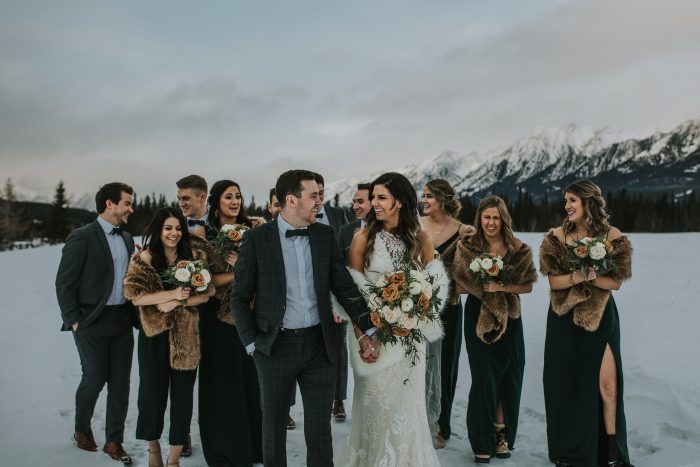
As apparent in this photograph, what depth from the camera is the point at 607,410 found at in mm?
5227

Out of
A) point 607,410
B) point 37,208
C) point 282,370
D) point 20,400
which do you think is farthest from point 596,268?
point 37,208

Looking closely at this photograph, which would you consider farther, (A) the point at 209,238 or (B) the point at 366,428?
(A) the point at 209,238

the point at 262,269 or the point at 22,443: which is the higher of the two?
the point at 262,269

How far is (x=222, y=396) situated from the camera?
208 inches

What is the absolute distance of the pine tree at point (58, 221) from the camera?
77.7 metres

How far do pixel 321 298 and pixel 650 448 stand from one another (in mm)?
4133

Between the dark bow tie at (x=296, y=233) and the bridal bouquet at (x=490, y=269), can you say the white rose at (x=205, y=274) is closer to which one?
the dark bow tie at (x=296, y=233)

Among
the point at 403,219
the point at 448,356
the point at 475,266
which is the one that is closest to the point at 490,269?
the point at 475,266

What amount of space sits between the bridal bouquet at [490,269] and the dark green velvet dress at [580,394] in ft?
2.09

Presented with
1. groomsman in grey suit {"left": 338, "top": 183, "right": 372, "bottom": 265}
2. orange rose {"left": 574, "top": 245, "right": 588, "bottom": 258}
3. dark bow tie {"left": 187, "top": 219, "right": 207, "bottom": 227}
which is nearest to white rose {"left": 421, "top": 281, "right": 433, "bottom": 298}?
orange rose {"left": 574, "top": 245, "right": 588, "bottom": 258}

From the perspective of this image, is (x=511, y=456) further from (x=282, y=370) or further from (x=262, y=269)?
(x=262, y=269)

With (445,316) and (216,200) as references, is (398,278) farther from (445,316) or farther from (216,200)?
(216,200)

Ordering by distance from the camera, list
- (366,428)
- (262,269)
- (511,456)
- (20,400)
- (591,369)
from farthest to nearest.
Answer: (20,400), (511,456), (591,369), (366,428), (262,269)

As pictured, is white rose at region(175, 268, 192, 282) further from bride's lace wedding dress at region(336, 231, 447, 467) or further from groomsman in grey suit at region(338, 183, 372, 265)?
groomsman in grey suit at region(338, 183, 372, 265)
